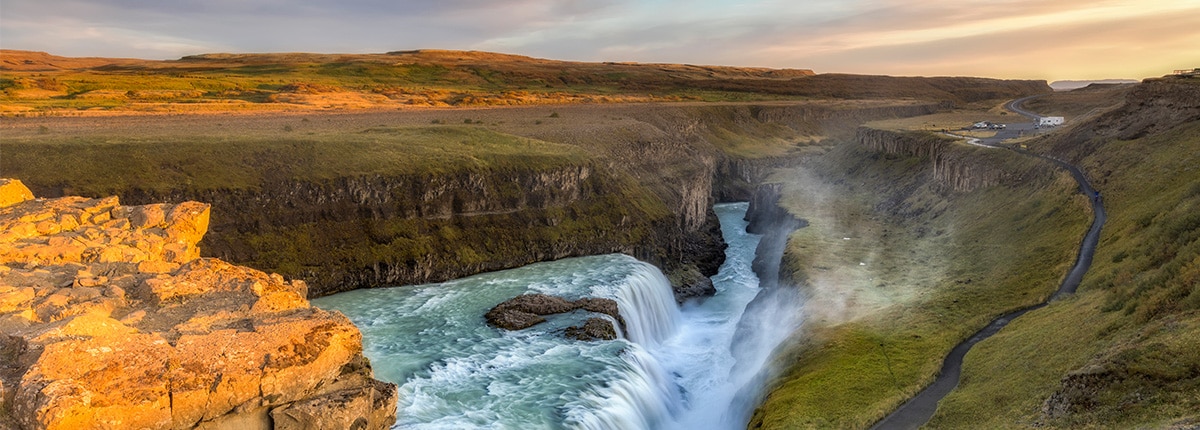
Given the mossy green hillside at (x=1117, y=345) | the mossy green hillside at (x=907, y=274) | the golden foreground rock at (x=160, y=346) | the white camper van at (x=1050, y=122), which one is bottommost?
the mossy green hillside at (x=907, y=274)

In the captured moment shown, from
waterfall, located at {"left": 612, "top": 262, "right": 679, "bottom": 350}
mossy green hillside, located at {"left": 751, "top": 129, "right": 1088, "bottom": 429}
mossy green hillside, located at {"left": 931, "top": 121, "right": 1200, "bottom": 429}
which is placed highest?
mossy green hillside, located at {"left": 931, "top": 121, "right": 1200, "bottom": 429}

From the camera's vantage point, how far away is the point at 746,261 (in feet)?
271

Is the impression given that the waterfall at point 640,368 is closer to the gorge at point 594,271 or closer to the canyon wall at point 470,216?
the gorge at point 594,271

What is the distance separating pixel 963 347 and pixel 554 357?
23.6m

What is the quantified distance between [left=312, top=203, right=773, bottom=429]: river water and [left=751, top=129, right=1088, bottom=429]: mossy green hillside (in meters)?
5.52

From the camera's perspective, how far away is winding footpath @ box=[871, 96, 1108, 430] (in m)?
31.3

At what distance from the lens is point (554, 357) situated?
41594mm

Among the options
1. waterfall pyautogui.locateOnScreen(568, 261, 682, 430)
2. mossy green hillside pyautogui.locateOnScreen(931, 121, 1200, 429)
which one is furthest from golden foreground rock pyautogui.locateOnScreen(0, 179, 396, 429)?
mossy green hillside pyautogui.locateOnScreen(931, 121, 1200, 429)

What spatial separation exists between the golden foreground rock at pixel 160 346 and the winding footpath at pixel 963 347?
23.2 metres

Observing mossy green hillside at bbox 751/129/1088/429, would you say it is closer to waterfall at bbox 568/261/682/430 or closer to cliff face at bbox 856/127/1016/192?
cliff face at bbox 856/127/1016/192

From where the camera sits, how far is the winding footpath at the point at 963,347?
103 feet

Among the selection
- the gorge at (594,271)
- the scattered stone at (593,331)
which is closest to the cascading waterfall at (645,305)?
the gorge at (594,271)

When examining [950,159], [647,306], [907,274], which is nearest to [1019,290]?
[907,274]

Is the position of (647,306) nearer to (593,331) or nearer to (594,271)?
(594,271)
